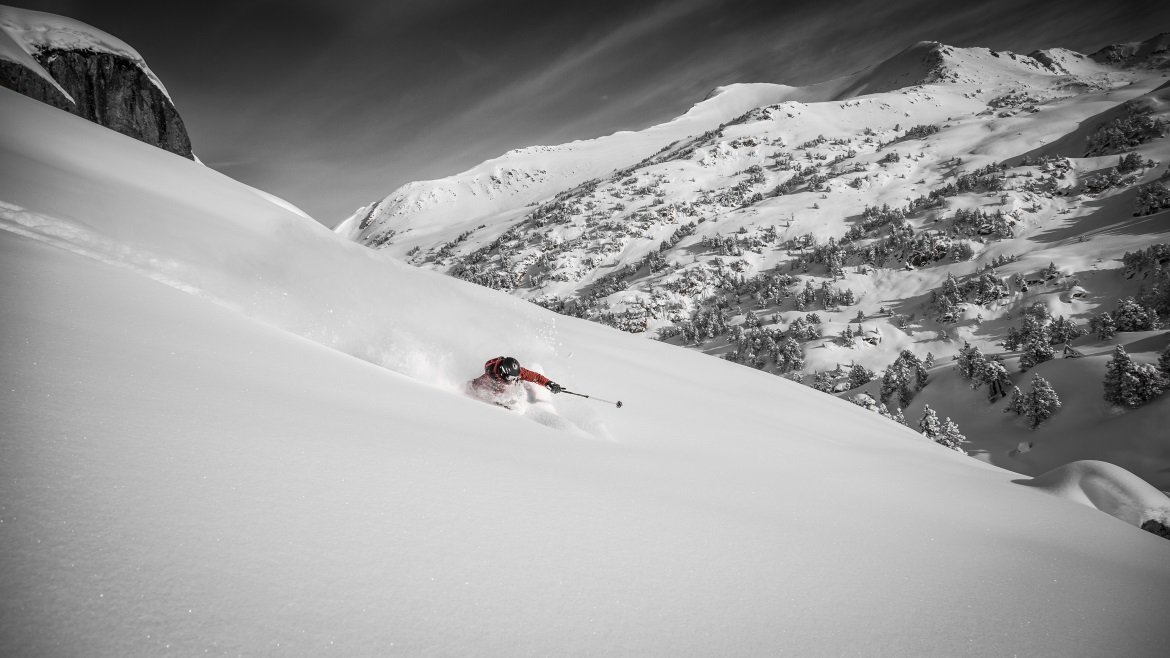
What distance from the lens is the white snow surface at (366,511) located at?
1.15 metres

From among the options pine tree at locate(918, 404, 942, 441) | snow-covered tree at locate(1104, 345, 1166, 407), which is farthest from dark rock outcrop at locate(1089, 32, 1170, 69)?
pine tree at locate(918, 404, 942, 441)

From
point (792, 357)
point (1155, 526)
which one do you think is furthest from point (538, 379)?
point (792, 357)

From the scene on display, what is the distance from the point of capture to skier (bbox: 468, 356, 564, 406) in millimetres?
5160

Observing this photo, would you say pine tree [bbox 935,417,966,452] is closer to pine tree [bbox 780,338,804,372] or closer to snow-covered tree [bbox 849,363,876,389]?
snow-covered tree [bbox 849,363,876,389]

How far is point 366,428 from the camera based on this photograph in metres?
2.48

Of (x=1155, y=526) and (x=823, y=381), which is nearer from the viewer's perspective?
(x=1155, y=526)

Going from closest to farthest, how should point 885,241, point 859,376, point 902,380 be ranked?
1. point 902,380
2. point 859,376
3. point 885,241

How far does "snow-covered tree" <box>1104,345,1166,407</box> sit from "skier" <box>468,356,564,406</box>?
32996mm

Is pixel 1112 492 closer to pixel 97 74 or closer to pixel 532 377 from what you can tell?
pixel 532 377

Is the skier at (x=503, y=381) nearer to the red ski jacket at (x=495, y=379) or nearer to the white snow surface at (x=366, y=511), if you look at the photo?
the red ski jacket at (x=495, y=379)

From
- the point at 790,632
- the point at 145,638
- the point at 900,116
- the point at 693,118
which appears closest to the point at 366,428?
the point at 145,638

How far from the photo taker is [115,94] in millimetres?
19938

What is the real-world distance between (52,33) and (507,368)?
27.3 metres

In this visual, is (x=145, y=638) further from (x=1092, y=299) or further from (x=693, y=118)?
(x=693, y=118)
